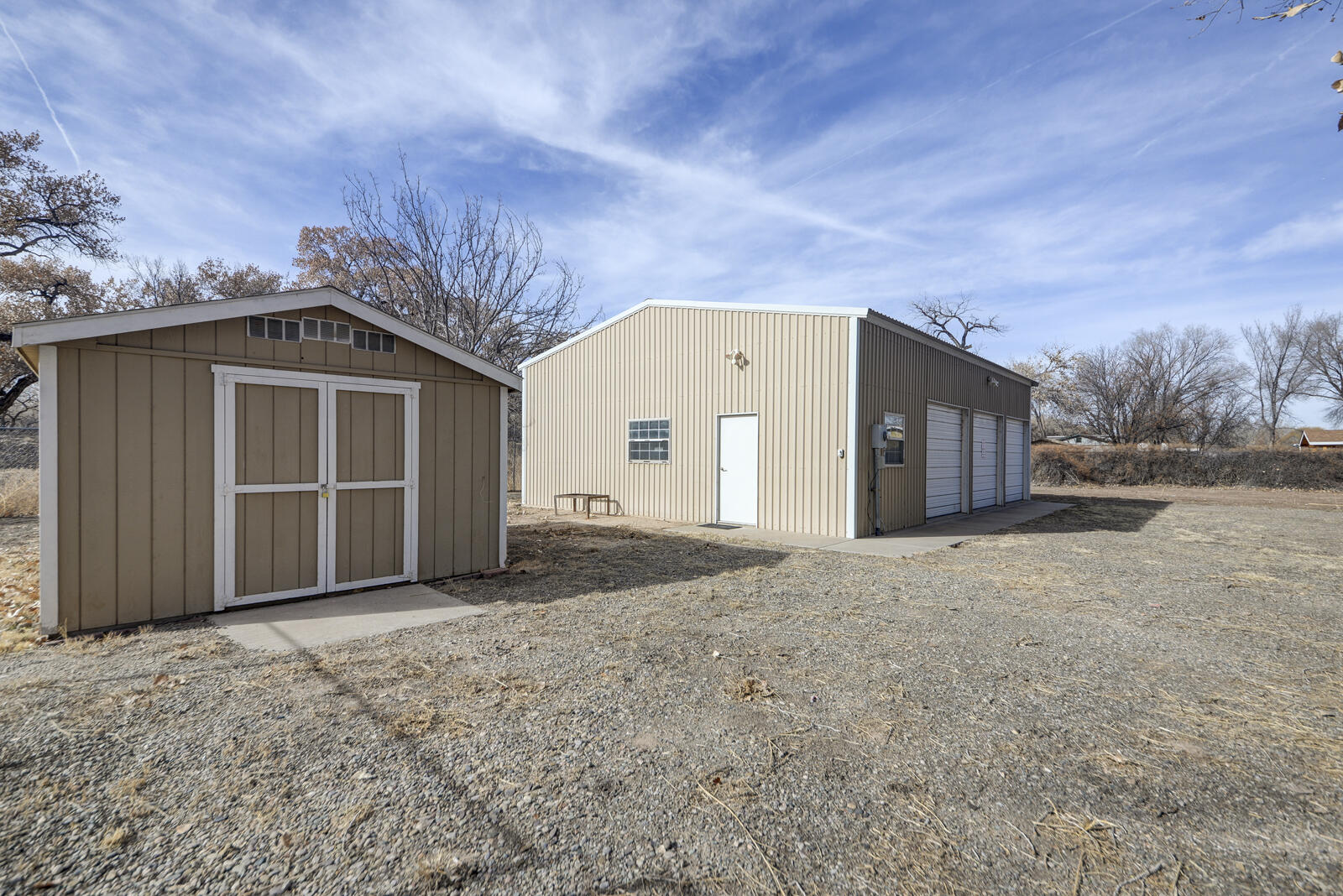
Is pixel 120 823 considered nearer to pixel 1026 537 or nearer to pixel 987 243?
pixel 1026 537

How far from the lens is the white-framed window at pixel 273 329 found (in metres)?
4.78

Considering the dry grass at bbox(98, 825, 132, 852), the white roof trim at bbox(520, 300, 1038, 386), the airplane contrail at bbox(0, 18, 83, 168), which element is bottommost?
the dry grass at bbox(98, 825, 132, 852)

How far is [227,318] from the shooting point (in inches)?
182

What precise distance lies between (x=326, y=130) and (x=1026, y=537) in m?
17.2

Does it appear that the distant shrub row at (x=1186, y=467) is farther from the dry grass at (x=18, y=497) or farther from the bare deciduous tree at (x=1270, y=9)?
the dry grass at (x=18, y=497)

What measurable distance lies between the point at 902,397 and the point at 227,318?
9.40m

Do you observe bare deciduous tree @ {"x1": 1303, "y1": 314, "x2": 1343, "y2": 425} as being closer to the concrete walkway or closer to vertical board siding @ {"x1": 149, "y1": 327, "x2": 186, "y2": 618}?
the concrete walkway

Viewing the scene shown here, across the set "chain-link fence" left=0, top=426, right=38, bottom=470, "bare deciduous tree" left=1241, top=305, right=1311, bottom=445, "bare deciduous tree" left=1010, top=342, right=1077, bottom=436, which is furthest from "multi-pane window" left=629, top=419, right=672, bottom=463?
"bare deciduous tree" left=1241, top=305, right=1311, bottom=445

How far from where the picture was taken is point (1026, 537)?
30.2 feet

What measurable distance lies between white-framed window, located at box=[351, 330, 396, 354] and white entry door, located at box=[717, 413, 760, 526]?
6.07 metres

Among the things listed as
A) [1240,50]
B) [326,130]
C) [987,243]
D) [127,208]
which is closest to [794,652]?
[1240,50]

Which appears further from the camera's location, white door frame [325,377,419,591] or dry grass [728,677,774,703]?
white door frame [325,377,419,591]

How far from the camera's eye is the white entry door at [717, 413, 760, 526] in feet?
32.9

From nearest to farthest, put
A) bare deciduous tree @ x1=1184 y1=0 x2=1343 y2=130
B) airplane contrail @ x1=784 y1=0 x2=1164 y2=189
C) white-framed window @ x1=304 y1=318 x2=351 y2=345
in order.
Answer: bare deciduous tree @ x1=1184 y1=0 x2=1343 y2=130 < white-framed window @ x1=304 y1=318 x2=351 y2=345 < airplane contrail @ x1=784 y1=0 x2=1164 y2=189
